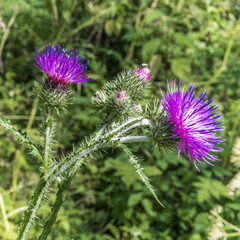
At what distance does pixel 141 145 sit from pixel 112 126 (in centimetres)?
157

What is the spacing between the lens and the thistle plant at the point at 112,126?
1.37 meters

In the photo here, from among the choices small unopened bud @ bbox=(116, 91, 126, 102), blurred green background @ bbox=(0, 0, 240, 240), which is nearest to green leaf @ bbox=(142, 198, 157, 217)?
blurred green background @ bbox=(0, 0, 240, 240)

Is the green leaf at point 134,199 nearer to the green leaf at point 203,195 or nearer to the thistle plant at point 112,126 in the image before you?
the green leaf at point 203,195

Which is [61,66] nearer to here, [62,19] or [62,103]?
[62,103]

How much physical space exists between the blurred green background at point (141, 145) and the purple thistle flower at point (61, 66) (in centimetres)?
83

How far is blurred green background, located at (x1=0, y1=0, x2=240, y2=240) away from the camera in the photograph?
2957mm

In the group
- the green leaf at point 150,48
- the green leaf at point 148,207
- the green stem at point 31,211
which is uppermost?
the green leaf at point 150,48

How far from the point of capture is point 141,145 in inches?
122

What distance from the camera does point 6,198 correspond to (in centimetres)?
281

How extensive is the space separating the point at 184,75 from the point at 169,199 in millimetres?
1552

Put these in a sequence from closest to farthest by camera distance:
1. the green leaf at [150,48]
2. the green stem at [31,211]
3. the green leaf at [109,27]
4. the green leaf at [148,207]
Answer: the green stem at [31,211] → the green leaf at [148,207] → the green leaf at [150,48] → the green leaf at [109,27]

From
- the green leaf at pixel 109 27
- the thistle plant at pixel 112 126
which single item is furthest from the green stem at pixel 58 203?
the green leaf at pixel 109 27

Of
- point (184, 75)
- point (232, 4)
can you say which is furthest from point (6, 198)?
point (232, 4)

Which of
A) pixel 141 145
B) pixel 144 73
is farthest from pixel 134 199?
pixel 144 73
